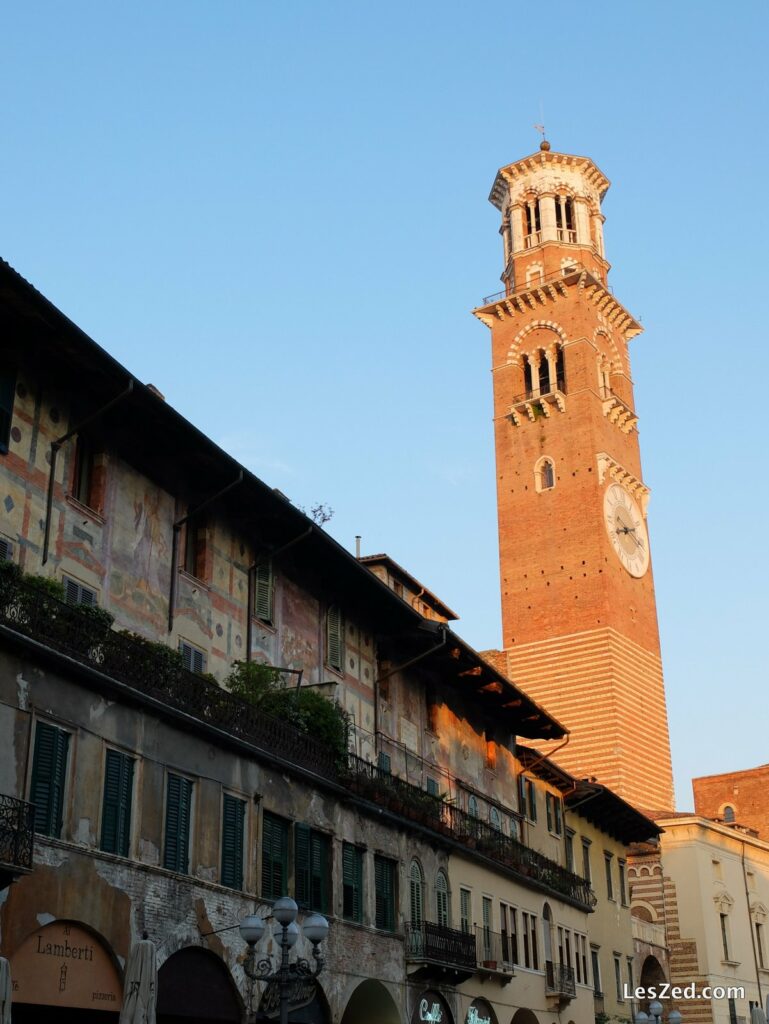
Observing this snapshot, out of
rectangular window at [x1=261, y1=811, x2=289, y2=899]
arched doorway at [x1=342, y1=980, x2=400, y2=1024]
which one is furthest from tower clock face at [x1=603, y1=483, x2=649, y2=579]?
rectangular window at [x1=261, y1=811, x2=289, y2=899]

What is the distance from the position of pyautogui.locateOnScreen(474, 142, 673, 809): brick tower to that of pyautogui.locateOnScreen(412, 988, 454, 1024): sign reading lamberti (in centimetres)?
3651

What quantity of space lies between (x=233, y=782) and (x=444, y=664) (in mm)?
13043

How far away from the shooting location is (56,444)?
21312 millimetres

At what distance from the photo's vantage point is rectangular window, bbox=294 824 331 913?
23844mm

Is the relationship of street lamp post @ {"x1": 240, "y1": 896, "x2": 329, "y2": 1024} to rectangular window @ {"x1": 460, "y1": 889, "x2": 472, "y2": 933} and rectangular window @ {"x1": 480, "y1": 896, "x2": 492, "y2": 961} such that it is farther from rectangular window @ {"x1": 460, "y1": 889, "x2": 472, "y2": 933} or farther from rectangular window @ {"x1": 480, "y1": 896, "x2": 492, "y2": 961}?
rectangular window @ {"x1": 480, "y1": 896, "x2": 492, "y2": 961}

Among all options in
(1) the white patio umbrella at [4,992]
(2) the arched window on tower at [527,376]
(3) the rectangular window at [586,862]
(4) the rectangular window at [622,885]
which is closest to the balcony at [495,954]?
(3) the rectangular window at [586,862]

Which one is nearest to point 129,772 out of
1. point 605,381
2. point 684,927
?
point 684,927

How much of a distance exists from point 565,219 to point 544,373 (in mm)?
11285

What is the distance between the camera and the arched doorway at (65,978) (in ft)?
54.6

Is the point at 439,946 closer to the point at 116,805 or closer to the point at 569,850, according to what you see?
the point at 116,805

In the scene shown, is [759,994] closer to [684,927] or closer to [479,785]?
[684,927]

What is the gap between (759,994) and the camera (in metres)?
58.2

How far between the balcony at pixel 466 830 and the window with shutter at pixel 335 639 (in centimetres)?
260

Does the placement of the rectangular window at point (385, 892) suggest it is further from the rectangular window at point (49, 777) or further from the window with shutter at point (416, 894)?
the rectangular window at point (49, 777)
